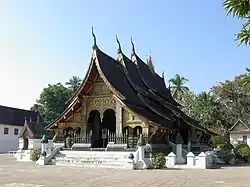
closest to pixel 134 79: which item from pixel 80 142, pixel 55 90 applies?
pixel 80 142

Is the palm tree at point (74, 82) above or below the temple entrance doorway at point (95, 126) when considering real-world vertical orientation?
above

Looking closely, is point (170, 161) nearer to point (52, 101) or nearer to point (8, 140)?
point (8, 140)

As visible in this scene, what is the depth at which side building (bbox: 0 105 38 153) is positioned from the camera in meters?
40.8

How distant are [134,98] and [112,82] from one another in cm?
187

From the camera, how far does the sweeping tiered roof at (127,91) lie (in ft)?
61.9

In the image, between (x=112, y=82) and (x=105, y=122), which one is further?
(x=105, y=122)

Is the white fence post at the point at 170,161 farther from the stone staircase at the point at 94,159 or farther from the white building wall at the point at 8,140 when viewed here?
the white building wall at the point at 8,140

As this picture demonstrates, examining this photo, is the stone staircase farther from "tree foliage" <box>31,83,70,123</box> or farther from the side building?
"tree foliage" <box>31,83,70,123</box>

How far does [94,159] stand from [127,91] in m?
5.34

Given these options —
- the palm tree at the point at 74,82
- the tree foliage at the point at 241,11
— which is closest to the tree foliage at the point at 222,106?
the palm tree at the point at 74,82

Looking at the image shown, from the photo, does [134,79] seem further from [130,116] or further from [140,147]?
[140,147]

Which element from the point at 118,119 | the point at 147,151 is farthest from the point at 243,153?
the point at 118,119

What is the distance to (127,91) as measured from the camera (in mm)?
20250

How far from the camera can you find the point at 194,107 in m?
44.4
